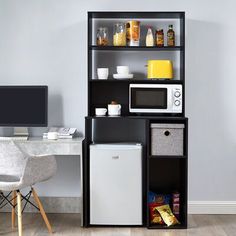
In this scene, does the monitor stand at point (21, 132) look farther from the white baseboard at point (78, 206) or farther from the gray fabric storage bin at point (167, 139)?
the gray fabric storage bin at point (167, 139)

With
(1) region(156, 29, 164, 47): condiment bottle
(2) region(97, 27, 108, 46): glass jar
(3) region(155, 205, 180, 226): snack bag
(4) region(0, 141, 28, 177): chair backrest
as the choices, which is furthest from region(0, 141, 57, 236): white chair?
(1) region(156, 29, 164, 47): condiment bottle

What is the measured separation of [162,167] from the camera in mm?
4570

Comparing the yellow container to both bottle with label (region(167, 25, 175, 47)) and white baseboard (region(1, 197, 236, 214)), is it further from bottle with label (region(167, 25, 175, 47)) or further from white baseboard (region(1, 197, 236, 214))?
white baseboard (region(1, 197, 236, 214))

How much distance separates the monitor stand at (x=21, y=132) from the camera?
451 centimetres

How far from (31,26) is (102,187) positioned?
5.38 feet

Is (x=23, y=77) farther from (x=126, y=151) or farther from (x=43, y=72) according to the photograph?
(x=126, y=151)

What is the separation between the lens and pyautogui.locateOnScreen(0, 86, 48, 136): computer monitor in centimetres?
444

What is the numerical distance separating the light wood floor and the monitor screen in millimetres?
861

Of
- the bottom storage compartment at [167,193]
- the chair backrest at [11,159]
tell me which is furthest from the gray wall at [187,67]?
the chair backrest at [11,159]

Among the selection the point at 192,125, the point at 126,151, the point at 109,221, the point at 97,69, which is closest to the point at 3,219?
the point at 109,221

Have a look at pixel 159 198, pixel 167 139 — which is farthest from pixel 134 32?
pixel 159 198

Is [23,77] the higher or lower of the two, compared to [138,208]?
higher

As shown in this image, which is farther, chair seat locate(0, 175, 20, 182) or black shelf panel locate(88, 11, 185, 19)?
black shelf panel locate(88, 11, 185, 19)

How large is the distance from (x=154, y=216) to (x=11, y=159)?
4.37 feet
